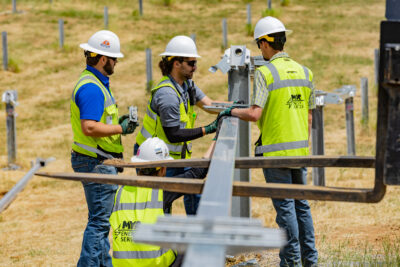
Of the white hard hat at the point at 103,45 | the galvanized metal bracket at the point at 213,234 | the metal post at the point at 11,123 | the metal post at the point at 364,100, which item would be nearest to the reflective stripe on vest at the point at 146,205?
the white hard hat at the point at 103,45

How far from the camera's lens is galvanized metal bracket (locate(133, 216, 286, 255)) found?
1.63 meters

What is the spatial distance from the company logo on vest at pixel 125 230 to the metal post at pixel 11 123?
24.3ft

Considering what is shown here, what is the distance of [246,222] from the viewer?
1.73 meters

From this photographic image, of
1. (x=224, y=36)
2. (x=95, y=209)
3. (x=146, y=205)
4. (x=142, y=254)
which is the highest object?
(x=224, y=36)

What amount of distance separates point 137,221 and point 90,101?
1082mm

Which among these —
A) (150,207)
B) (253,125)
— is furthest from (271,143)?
(253,125)

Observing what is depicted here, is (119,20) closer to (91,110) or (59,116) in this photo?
(59,116)

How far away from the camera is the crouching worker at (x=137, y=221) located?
372cm

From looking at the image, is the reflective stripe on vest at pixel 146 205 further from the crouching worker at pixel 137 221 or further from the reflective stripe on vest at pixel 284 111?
the reflective stripe on vest at pixel 284 111

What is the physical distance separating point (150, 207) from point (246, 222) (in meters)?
2.16

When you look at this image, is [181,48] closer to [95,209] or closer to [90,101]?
[90,101]

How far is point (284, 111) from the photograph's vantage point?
437cm

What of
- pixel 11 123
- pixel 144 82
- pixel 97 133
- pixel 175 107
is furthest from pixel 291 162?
pixel 144 82

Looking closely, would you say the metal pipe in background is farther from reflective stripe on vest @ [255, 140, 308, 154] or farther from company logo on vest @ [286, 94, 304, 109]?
company logo on vest @ [286, 94, 304, 109]
